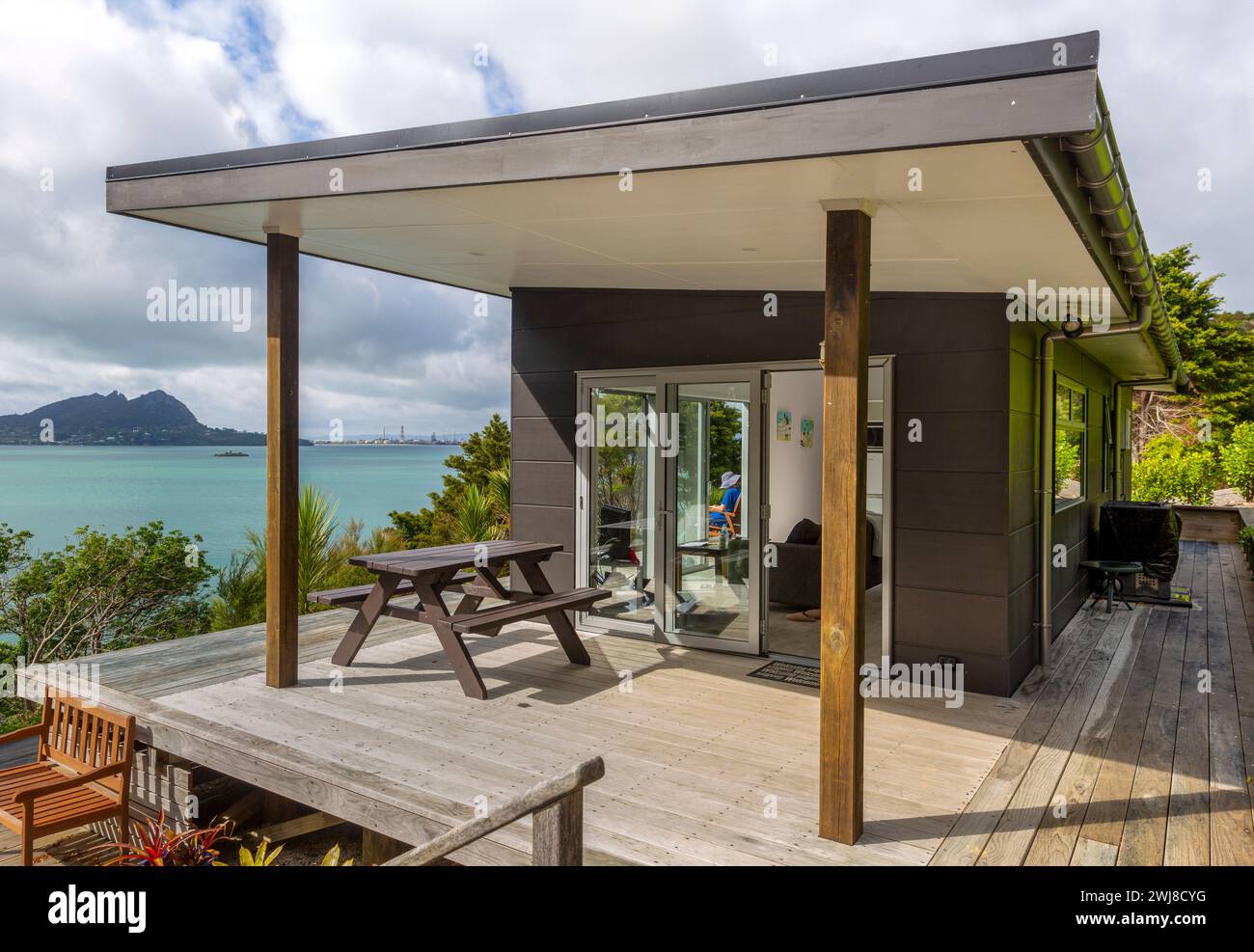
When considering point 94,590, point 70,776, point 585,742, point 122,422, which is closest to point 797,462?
point 585,742

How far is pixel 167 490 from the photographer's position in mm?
37594

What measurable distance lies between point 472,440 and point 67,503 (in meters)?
23.0

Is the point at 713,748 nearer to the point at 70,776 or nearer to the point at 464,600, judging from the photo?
the point at 464,600

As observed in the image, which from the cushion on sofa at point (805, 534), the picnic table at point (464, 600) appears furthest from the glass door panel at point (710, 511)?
the cushion on sofa at point (805, 534)

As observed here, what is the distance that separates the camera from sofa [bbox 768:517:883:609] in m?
6.92

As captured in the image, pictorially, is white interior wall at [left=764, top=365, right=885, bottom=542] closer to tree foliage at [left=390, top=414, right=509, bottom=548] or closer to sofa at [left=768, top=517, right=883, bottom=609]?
sofa at [left=768, top=517, right=883, bottom=609]

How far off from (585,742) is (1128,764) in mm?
2429

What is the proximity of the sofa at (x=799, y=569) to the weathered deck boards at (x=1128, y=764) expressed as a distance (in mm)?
1933

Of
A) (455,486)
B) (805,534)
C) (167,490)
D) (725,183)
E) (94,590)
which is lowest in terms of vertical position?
(94,590)

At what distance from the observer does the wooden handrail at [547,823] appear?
1874mm

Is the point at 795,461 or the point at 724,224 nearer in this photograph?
the point at 724,224

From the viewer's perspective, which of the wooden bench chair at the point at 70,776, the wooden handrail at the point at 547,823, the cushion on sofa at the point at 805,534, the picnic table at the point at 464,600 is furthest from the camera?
the cushion on sofa at the point at 805,534

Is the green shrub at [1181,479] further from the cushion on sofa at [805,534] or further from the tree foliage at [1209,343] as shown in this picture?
the cushion on sofa at [805,534]

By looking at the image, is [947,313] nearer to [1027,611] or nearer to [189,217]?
[1027,611]
